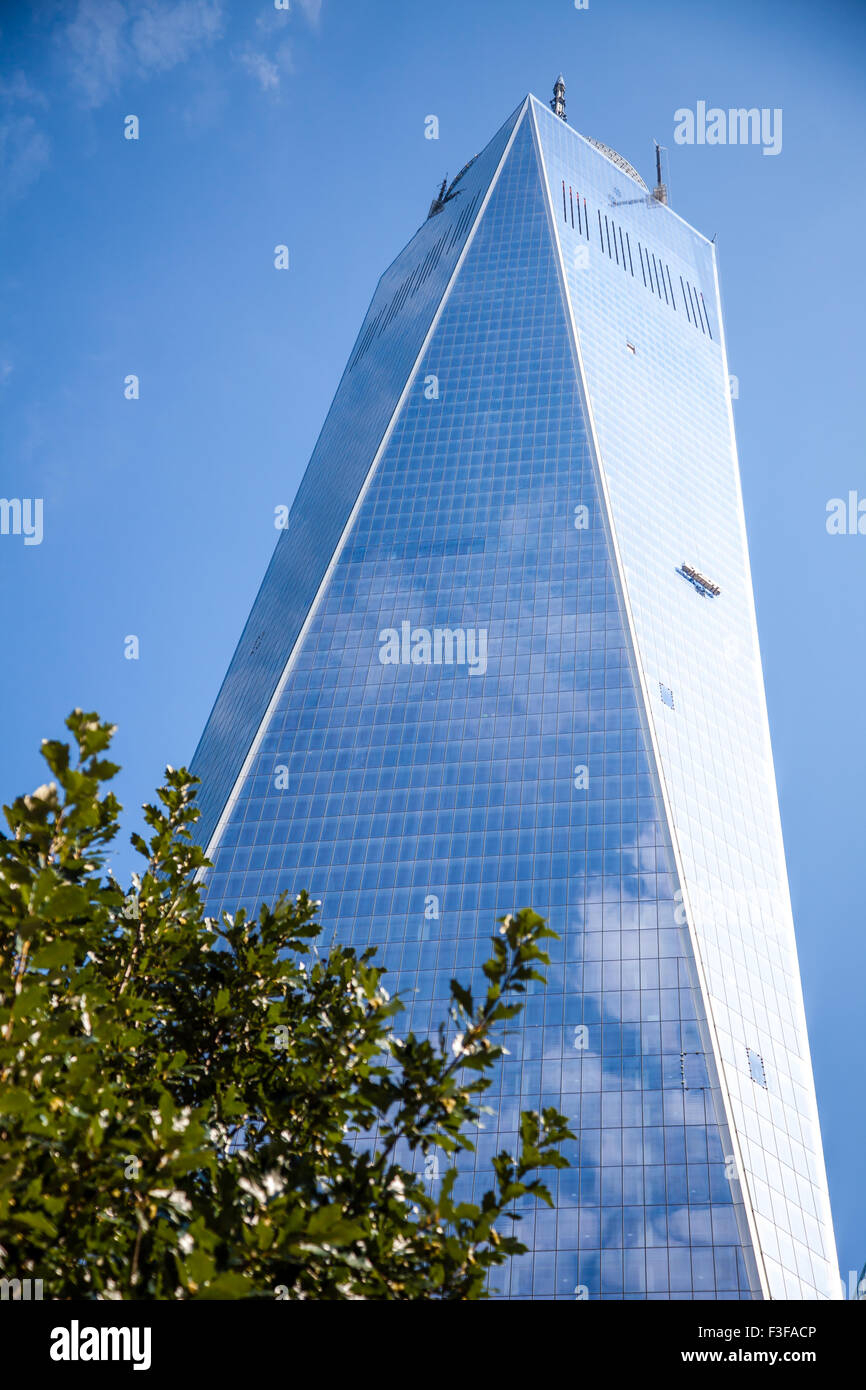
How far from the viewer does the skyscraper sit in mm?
60375

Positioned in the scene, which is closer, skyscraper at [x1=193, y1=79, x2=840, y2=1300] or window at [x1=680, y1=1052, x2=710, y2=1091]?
skyscraper at [x1=193, y1=79, x2=840, y2=1300]

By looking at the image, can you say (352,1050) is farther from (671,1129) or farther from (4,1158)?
(671,1129)

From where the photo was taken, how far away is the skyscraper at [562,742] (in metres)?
60.4

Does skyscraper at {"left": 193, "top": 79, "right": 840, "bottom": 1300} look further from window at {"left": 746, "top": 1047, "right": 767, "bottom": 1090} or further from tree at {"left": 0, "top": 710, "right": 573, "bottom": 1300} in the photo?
tree at {"left": 0, "top": 710, "right": 573, "bottom": 1300}

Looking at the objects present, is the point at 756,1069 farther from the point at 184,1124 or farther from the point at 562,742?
the point at 184,1124

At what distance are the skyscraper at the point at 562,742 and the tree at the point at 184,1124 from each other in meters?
40.7

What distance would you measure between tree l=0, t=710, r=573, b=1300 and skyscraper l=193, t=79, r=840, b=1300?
4074cm

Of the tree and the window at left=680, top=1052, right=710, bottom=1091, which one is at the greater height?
the window at left=680, top=1052, right=710, bottom=1091

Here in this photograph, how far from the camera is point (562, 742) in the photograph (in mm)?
80000

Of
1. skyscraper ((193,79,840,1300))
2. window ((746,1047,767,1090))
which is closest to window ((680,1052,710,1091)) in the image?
skyscraper ((193,79,840,1300))

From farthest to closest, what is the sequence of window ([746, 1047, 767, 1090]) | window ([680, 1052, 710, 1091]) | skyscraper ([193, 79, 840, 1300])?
window ([746, 1047, 767, 1090]) → window ([680, 1052, 710, 1091]) → skyscraper ([193, 79, 840, 1300])

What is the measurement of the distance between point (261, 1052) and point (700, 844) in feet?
227

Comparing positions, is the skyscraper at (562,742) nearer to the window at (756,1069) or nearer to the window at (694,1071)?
the window at (694,1071)

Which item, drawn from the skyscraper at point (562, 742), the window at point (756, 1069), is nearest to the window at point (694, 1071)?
the skyscraper at point (562, 742)
